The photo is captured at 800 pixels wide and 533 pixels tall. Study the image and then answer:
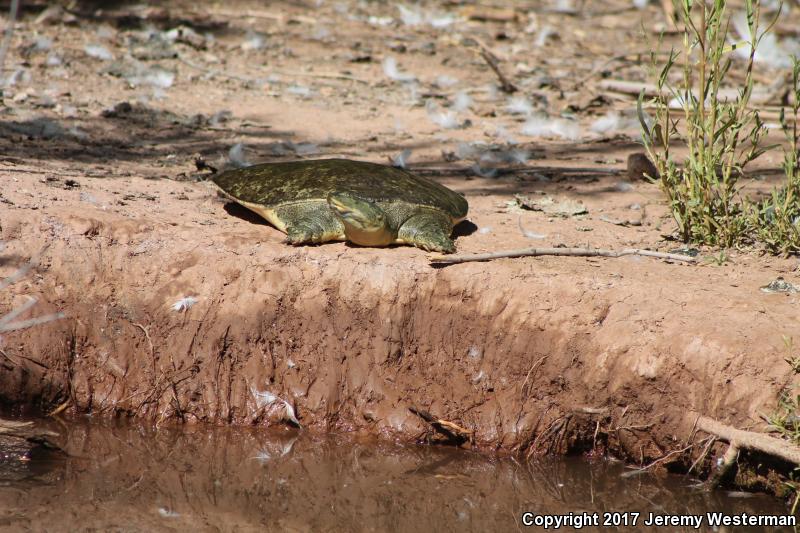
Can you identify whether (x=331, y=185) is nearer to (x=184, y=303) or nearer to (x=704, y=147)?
(x=184, y=303)

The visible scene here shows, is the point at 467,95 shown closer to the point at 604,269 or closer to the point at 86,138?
the point at 86,138

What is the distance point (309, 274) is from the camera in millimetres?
5066

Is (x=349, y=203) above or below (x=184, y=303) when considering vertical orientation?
above

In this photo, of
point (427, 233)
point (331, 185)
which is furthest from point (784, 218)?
point (331, 185)

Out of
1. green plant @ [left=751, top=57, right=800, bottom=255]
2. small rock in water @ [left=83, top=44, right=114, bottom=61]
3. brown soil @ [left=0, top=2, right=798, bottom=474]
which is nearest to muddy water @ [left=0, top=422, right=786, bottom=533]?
brown soil @ [left=0, top=2, right=798, bottom=474]

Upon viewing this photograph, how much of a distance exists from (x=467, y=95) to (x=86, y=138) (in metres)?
3.64

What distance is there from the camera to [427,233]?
→ 5152 mm

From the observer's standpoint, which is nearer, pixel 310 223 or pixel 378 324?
pixel 378 324

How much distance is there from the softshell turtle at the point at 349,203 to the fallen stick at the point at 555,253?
14 centimetres

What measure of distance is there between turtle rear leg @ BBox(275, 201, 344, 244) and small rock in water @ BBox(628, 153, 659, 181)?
2.46 m

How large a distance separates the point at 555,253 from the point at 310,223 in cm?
136

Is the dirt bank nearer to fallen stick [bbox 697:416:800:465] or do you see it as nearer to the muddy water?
the muddy water

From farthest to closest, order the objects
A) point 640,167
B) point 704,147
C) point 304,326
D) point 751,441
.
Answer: point 640,167, point 704,147, point 304,326, point 751,441

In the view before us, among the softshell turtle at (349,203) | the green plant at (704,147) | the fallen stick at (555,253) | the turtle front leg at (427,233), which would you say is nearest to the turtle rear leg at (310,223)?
the softshell turtle at (349,203)
